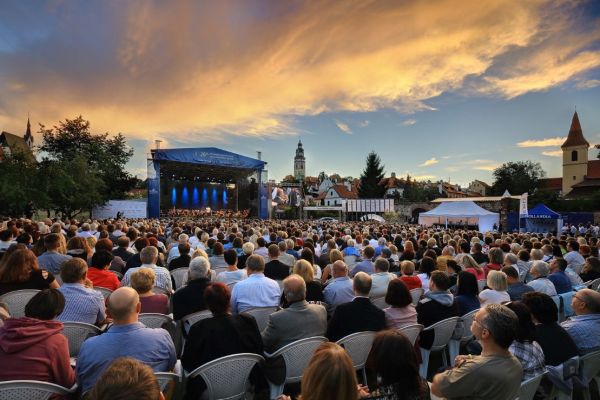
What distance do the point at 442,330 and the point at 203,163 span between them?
24468 millimetres

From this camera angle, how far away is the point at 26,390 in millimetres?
1723

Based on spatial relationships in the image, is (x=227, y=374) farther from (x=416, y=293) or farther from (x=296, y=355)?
(x=416, y=293)

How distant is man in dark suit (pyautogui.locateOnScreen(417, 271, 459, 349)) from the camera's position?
11.1 ft

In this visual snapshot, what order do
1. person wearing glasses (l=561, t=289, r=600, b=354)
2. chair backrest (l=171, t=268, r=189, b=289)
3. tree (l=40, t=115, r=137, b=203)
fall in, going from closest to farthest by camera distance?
1. person wearing glasses (l=561, t=289, r=600, b=354)
2. chair backrest (l=171, t=268, r=189, b=289)
3. tree (l=40, t=115, r=137, b=203)

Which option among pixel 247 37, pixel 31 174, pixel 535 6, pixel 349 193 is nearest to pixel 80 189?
pixel 31 174

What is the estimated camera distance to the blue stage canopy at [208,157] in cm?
2398

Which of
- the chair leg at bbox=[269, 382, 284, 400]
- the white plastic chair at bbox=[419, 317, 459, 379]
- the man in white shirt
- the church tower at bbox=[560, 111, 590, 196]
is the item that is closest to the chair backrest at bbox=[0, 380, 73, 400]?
the chair leg at bbox=[269, 382, 284, 400]

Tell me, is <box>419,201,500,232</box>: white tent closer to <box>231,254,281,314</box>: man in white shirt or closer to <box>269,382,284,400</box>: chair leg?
<box>231,254,281,314</box>: man in white shirt

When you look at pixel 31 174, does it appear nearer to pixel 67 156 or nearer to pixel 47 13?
pixel 47 13

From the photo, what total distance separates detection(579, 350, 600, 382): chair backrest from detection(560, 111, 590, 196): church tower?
61678 millimetres

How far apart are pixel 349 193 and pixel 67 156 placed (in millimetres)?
44243

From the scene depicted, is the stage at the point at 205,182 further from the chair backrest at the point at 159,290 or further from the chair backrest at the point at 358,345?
the chair backrest at the point at 358,345

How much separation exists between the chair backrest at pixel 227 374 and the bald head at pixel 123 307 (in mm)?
575

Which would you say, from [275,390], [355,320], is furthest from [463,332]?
[275,390]
